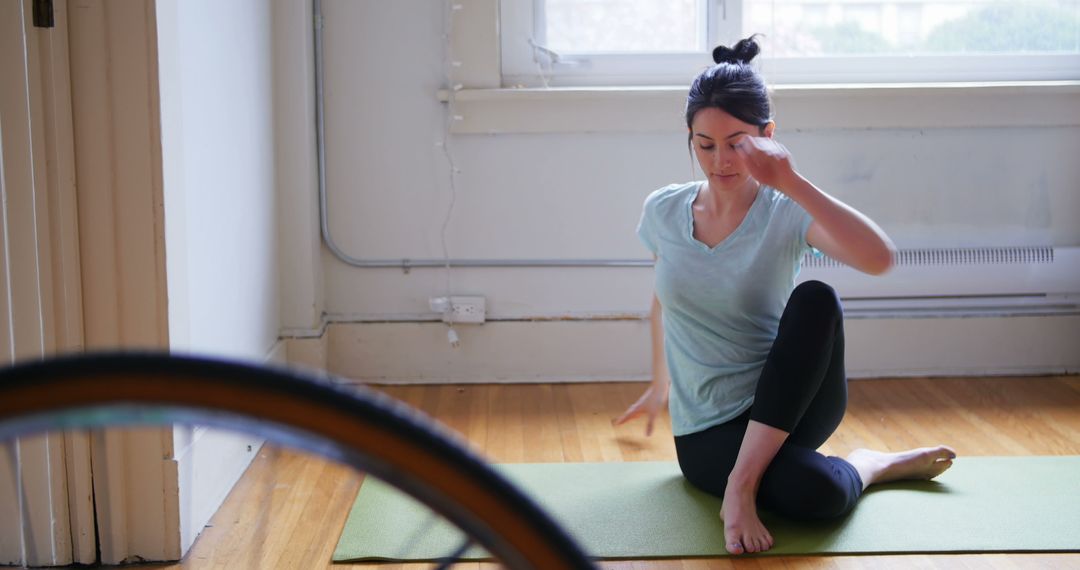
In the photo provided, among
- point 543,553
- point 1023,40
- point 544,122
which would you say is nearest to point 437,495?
point 543,553

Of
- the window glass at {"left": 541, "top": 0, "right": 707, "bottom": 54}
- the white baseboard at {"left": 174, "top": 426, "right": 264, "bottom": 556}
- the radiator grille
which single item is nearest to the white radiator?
the radiator grille

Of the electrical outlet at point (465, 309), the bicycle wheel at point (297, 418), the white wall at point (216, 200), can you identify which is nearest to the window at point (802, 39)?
the electrical outlet at point (465, 309)

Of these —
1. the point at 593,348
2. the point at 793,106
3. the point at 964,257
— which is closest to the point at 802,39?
the point at 793,106

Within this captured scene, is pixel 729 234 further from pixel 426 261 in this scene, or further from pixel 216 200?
pixel 426 261

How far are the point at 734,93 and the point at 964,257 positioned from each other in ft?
4.31

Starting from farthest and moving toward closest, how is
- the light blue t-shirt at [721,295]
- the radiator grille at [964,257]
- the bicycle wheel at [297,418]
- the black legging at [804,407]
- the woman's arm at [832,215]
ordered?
the radiator grille at [964,257], the light blue t-shirt at [721,295], the black legging at [804,407], the woman's arm at [832,215], the bicycle wheel at [297,418]

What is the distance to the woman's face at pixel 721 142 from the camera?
1.79 m

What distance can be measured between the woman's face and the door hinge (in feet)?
3.29

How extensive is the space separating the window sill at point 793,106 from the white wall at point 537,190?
0.03 metres

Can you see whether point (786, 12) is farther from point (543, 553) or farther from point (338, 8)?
point (543, 553)

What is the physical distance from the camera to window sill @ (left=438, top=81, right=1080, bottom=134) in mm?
2701

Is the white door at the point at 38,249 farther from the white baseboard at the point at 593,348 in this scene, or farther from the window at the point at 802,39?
the window at the point at 802,39

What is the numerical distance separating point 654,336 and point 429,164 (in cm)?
101

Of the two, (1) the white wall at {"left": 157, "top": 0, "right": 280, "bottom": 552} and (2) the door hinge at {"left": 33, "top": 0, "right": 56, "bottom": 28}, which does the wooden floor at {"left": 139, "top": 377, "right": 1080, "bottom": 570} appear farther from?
(2) the door hinge at {"left": 33, "top": 0, "right": 56, "bottom": 28}
